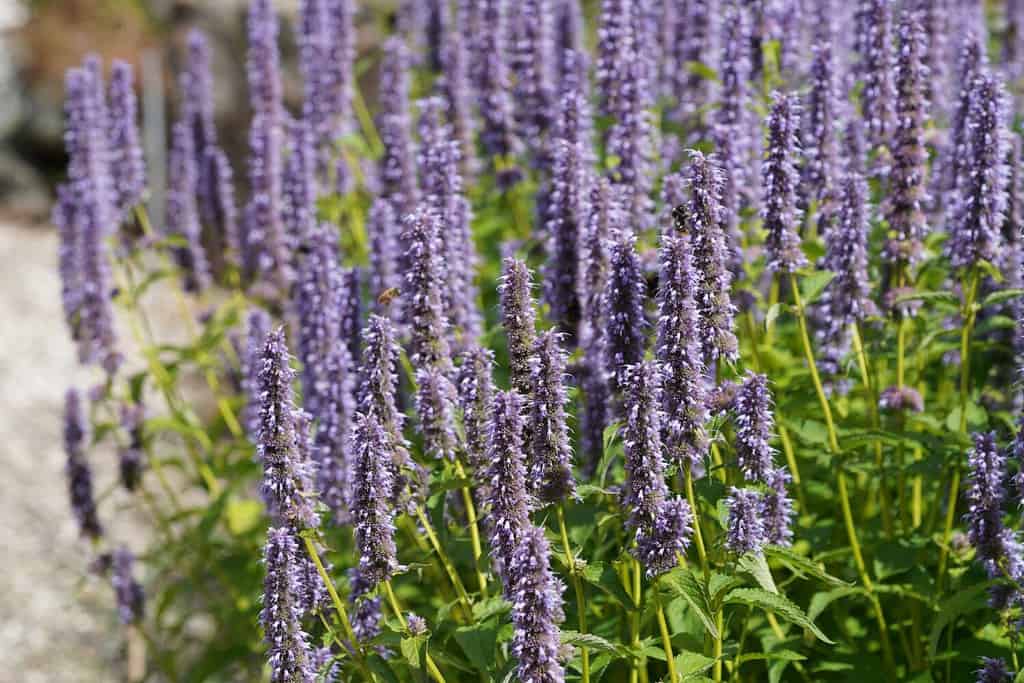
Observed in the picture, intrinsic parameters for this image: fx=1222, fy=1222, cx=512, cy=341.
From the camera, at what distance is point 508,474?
374 cm

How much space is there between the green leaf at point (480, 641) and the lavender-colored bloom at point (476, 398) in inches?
22.3

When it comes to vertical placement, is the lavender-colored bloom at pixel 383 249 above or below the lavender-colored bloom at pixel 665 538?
above

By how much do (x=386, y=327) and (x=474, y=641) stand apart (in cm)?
116

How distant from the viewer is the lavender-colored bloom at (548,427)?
150 inches

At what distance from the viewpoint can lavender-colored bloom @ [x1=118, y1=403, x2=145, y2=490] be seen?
7.64m

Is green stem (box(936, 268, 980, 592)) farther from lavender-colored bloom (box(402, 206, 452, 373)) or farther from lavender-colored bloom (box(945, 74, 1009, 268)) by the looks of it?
lavender-colored bloom (box(402, 206, 452, 373))

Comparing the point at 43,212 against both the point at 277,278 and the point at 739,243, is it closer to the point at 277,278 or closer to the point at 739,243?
the point at 277,278

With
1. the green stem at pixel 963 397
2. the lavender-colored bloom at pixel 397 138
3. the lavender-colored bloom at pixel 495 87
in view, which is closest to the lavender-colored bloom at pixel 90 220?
the lavender-colored bloom at pixel 397 138

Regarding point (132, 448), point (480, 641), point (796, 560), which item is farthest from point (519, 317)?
point (132, 448)

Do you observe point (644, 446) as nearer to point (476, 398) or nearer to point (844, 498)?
point (476, 398)

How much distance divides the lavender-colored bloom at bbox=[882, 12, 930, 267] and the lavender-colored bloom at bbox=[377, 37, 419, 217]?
2.63 meters

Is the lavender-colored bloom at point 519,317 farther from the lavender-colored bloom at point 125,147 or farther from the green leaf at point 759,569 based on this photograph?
the lavender-colored bloom at point 125,147

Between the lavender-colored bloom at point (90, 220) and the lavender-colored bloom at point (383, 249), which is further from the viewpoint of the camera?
the lavender-colored bloom at point (90, 220)

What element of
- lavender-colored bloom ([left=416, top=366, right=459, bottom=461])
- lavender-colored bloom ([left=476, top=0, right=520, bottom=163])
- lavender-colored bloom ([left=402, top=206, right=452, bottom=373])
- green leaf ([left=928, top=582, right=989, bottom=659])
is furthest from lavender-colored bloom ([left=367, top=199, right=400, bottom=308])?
green leaf ([left=928, top=582, right=989, bottom=659])
